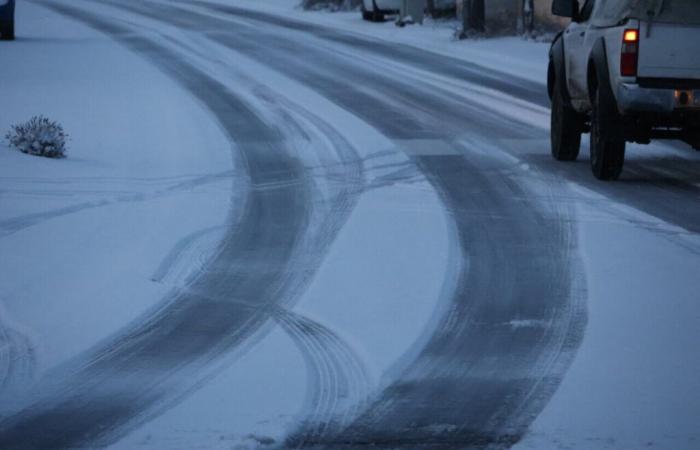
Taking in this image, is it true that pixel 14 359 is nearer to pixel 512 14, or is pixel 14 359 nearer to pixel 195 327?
pixel 195 327

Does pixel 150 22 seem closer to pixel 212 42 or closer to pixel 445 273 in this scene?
pixel 212 42

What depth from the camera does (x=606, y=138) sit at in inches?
510

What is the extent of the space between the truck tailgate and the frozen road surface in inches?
43.4

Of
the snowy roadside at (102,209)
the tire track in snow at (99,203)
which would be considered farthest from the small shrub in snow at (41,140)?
the tire track in snow at (99,203)

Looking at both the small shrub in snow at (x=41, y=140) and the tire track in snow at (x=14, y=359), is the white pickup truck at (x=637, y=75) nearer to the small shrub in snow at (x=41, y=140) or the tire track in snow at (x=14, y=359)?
the small shrub in snow at (x=41, y=140)

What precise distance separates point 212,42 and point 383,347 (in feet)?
86.4

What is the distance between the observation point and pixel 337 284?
8.87 metres

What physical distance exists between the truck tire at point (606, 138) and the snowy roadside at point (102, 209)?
3.57 meters

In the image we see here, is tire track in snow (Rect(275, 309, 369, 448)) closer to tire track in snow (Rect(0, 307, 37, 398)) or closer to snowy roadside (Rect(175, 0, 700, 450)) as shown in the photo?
snowy roadside (Rect(175, 0, 700, 450))

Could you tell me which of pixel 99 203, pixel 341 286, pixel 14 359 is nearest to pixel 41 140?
pixel 99 203

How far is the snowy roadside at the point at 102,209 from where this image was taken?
27.0ft

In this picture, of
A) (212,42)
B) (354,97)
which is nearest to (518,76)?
(354,97)

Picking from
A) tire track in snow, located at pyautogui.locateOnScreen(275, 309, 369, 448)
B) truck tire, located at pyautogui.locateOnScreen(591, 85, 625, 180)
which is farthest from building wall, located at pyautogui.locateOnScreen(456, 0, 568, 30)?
tire track in snow, located at pyautogui.locateOnScreen(275, 309, 369, 448)

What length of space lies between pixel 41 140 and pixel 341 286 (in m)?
6.00
